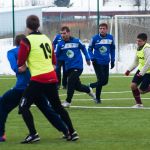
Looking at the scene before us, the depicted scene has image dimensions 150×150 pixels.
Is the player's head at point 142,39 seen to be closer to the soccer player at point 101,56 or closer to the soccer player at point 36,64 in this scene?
the soccer player at point 101,56

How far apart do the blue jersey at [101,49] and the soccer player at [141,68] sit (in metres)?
1.42

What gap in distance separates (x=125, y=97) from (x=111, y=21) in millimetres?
14594

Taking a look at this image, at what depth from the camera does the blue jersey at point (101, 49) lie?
18.1 m

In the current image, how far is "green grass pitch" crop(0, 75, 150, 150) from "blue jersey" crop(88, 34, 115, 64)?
1078mm

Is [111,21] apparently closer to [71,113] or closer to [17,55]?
[71,113]

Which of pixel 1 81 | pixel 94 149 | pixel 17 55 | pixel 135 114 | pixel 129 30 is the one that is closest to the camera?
pixel 94 149

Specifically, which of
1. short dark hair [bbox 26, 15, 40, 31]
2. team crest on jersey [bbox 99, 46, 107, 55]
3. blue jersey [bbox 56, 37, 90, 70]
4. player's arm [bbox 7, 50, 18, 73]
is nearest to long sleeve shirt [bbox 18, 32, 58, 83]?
short dark hair [bbox 26, 15, 40, 31]

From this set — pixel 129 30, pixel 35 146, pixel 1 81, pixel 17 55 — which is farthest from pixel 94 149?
pixel 129 30

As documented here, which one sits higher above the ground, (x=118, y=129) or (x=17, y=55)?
(x=17, y=55)

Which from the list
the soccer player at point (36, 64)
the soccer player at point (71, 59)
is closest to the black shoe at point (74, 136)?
the soccer player at point (36, 64)

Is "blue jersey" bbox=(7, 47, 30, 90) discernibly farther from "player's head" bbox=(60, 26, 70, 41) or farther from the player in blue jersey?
"player's head" bbox=(60, 26, 70, 41)

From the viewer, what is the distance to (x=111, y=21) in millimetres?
34125

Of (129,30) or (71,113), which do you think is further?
(129,30)

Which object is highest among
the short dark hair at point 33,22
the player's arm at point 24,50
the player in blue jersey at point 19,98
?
the short dark hair at point 33,22
